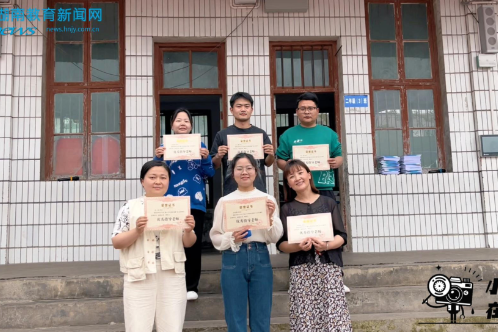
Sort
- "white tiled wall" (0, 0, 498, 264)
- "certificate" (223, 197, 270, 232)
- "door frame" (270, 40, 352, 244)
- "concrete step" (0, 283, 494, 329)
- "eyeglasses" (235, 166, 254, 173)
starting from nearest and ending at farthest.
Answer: "certificate" (223, 197, 270, 232) → "eyeglasses" (235, 166, 254, 173) → "concrete step" (0, 283, 494, 329) → "white tiled wall" (0, 0, 498, 264) → "door frame" (270, 40, 352, 244)

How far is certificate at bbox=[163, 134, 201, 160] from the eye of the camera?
332 cm

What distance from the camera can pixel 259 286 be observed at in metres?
2.65

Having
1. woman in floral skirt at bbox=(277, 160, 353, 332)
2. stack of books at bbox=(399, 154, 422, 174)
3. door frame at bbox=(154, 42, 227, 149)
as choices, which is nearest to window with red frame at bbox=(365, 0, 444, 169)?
stack of books at bbox=(399, 154, 422, 174)

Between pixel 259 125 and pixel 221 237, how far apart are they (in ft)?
8.83

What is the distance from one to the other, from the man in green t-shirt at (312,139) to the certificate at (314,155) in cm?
10

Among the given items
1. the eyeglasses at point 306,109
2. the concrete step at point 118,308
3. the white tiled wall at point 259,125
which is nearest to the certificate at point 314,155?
the eyeglasses at point 306,109

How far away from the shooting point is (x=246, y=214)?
8.56 feet

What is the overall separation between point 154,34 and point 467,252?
14.8 ft

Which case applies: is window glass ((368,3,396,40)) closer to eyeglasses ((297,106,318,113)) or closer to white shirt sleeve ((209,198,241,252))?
eyeglasses ((297,106,318,113))

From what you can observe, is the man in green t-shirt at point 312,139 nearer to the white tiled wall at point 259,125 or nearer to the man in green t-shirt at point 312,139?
the man in green t-shirt at point 312,139

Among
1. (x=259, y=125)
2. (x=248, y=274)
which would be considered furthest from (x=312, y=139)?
(x=259, y=125)

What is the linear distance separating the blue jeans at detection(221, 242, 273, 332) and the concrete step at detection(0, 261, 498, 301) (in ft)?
3.55

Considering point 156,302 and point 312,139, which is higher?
point 312,139

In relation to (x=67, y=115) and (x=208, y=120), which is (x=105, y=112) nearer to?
(x=67, y=115)
